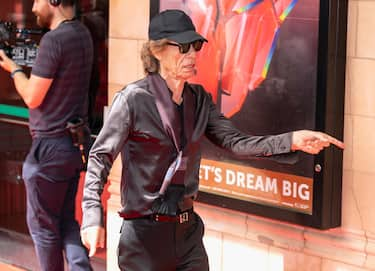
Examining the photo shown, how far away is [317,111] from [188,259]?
3.00 feet

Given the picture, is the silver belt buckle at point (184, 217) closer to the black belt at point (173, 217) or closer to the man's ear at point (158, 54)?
the black belt at point (173, 217)

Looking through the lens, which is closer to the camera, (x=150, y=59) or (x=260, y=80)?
(x=150, y=59)

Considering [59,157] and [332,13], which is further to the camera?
[59,157]

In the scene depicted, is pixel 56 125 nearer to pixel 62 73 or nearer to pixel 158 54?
pixel 62 73

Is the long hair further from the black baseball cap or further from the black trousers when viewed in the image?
the black trousers

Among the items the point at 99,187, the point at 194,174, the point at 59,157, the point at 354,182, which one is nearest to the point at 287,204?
the point at 354,182

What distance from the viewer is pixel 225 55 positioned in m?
4.63

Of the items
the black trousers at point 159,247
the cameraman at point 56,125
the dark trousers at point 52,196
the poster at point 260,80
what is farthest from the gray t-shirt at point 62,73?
the black trousers at point 159,247

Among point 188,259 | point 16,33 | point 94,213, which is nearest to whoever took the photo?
point 94,213

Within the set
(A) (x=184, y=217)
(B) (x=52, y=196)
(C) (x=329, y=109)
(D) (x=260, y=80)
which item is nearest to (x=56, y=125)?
(B) (x=52, y=196)

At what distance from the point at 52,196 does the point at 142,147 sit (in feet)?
5.67

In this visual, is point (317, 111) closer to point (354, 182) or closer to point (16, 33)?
point (354, 182)

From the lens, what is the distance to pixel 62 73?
5297 mm

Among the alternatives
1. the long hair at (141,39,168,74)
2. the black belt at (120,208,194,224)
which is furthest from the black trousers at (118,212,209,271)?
the long hair at (141,39,168,74)
